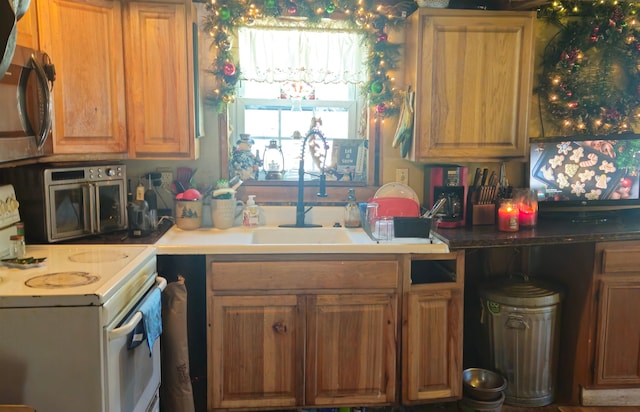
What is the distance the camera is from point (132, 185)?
3.14 m

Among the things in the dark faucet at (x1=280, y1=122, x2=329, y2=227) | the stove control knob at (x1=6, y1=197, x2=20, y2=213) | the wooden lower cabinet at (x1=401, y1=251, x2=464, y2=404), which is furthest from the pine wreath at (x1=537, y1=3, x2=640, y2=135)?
the stove control knob at (x1=6, y1=197, x2=20, y2=213)

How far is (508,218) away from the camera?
2.86 metres

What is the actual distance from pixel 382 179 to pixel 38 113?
5.98ft

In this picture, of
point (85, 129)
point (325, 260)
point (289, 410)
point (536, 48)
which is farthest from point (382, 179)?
point (85, 129)

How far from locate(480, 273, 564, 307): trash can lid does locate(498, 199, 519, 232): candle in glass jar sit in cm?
36

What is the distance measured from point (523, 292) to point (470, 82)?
44.6 inches

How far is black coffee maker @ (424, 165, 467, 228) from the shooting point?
9.76ft

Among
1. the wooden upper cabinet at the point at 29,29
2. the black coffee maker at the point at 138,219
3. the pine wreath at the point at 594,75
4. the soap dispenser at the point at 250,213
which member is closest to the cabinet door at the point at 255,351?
the black coffee maker at the point at 138,219

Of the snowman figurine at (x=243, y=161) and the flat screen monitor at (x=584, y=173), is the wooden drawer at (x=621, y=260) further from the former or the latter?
the snowman figurine at (x=243, y=161)

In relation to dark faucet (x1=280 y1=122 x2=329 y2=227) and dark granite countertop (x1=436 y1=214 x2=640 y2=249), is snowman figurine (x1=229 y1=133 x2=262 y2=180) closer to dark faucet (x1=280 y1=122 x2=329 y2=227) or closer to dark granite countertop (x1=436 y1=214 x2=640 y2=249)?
dark faucet (x1=280 y1=122 x2=329 y2=227)

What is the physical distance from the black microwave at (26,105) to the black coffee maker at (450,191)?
1895 millimetres

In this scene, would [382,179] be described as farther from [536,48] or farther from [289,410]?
[289,410]

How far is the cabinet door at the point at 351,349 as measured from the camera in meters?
2.66

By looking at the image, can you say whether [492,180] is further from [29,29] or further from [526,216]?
[29,29]
